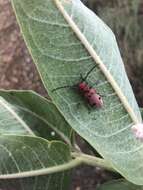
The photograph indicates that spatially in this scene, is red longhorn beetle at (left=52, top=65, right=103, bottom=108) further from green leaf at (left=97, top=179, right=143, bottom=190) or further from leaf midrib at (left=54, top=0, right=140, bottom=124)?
green leaf at (left=97, top=179, right=143, bottom=190)

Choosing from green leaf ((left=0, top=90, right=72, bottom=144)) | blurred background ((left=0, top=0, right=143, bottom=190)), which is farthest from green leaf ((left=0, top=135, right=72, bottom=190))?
blurred background ((left=0, top=0, right=143, bottom=190))

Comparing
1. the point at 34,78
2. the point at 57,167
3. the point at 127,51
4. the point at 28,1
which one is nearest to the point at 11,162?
the point at 57,167

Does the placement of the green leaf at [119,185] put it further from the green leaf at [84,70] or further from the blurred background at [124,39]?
the blurred background at [124,39]

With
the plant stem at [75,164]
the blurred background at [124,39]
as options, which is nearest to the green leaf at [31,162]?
the plant stem at [75,164]

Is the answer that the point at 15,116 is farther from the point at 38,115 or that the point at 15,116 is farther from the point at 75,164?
the point at 75,164

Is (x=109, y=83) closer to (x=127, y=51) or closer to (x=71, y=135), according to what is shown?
(x=71, y=135)

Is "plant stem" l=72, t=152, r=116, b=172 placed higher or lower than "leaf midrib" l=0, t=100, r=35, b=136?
lower
